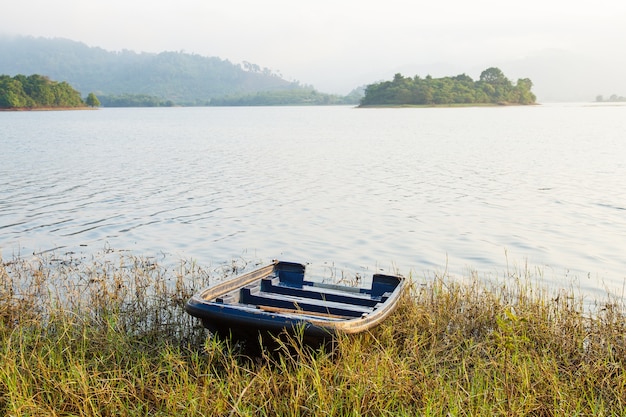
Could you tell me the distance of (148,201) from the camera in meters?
18.4

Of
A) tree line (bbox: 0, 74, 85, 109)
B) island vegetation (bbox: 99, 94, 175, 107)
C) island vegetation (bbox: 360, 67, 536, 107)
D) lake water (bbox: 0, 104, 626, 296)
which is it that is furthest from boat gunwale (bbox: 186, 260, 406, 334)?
island vegetation (bbox: 99, 94, 175, 107)

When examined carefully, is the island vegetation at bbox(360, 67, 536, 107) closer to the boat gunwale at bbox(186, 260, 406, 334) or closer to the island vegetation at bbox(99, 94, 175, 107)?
the island vegetation at bbox(99, 94, 175, 107)

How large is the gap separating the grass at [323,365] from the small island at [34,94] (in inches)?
4840

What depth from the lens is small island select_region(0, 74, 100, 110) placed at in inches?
4577

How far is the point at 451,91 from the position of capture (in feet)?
478

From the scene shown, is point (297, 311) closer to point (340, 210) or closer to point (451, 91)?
point (340, 210)

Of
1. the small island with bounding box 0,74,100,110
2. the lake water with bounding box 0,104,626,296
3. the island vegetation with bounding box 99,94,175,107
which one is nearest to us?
the lake water with bounding box 0,104,626,296

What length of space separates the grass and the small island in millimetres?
122942

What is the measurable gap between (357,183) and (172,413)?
17914 mm

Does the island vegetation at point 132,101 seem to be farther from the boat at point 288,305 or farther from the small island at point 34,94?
the boat at point 288,305

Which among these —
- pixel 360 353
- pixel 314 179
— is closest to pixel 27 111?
pixel 314 179

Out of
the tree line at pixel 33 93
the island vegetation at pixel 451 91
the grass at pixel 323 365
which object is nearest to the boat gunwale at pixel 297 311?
the grass at pixel 323 365

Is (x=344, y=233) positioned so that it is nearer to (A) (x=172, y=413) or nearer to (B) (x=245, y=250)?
(B) (x=245, y=250)

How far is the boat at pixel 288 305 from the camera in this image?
5.83 metres
